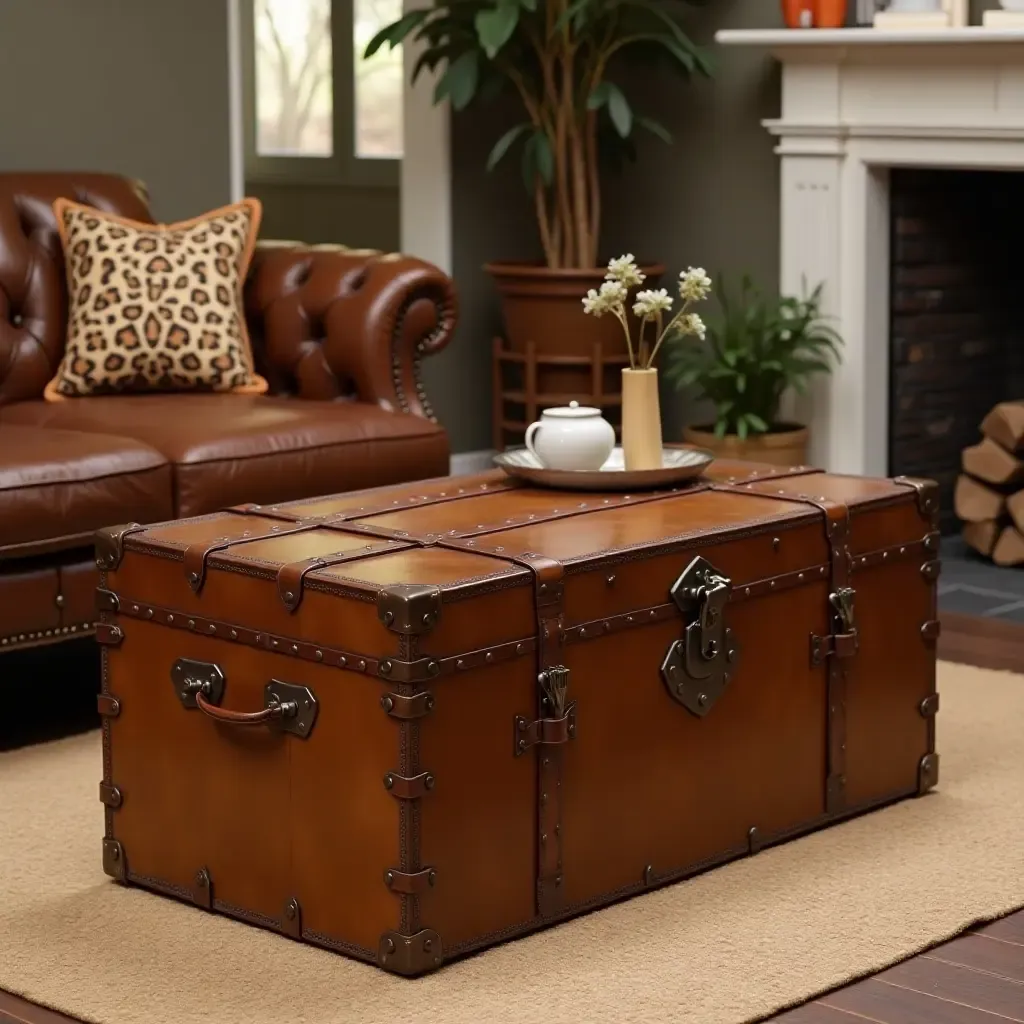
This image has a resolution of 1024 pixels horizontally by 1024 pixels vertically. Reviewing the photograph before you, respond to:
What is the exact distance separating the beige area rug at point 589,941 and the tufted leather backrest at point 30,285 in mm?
1294

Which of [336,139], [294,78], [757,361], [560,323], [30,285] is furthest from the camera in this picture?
[294,78]

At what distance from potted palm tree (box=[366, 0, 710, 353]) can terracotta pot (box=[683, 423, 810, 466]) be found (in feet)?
1.59

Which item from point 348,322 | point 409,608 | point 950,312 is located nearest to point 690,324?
point 409,608

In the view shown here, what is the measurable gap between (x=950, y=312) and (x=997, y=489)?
2.19 ft

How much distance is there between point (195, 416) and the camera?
378cm

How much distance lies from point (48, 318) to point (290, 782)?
197cm

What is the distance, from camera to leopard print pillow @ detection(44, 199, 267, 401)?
4074 mm

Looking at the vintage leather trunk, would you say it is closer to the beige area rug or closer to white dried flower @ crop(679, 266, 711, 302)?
the beige area rug

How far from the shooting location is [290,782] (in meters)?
2.47

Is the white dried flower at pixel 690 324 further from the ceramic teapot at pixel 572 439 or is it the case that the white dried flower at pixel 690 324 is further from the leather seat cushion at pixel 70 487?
the leather seat cushion at pixel 70 487

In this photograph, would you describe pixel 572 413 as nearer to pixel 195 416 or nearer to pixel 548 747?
pixel 548 747

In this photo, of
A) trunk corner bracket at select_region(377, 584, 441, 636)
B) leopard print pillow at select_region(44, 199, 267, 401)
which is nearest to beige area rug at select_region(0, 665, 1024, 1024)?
trunk corner bracket at select_region(377, 584, 441, 636)

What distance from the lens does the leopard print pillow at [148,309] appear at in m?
4.07

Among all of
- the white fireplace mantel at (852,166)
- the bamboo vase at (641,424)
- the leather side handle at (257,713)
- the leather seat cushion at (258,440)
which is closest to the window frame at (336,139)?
the white fireplace mantel at (852,166)
